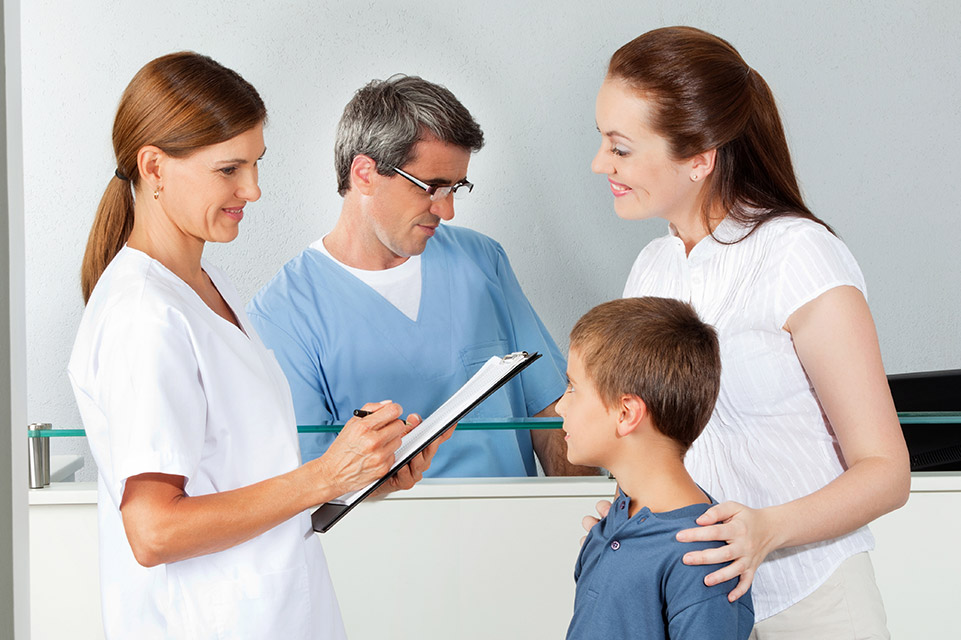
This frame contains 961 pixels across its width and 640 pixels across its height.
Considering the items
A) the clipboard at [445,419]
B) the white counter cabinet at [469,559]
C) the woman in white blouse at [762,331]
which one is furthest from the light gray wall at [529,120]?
the clipboard at [445,419]

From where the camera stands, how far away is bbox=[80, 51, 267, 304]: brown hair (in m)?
1.09

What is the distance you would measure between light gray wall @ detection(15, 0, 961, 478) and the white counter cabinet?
1.52 feet

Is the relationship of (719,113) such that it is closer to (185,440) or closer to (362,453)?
(362,453)

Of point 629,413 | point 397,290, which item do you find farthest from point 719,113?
point 397,290

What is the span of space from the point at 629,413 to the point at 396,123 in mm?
1043

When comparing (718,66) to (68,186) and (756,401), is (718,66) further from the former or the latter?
(68,186)

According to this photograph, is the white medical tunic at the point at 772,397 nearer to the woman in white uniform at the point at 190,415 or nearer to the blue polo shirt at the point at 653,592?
the blue polo shirt at the point at 653,592

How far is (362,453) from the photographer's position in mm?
1074

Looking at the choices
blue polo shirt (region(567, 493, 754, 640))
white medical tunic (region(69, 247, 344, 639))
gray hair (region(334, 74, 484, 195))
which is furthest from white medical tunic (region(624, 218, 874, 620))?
gray hair (region(334, 74, 484, 195))

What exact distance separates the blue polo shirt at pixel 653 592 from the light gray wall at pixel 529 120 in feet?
3.72

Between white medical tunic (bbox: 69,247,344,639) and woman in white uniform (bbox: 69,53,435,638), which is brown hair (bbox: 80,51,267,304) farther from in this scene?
white medical tunic (bbox: 69,247,344,639)

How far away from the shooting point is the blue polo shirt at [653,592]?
3.15 feet

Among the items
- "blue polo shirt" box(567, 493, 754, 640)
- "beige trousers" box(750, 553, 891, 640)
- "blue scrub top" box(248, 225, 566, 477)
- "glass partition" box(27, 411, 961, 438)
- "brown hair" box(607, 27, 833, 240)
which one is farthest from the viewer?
"blue scrub top" box(248, 225, 566, 477)

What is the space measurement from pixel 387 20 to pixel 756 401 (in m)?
1.38
